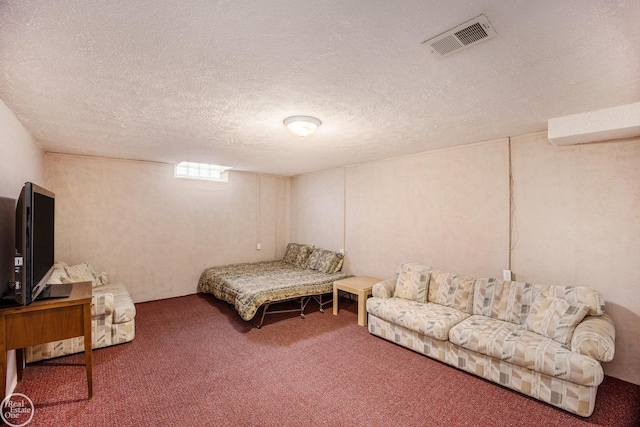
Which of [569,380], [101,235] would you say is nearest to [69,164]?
[101,235]

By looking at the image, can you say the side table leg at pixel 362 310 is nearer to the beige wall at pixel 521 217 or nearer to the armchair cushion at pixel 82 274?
the beige wall at pixel 521 217

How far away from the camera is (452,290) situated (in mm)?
3412

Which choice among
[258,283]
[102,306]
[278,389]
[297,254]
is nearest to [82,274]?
[102,306]

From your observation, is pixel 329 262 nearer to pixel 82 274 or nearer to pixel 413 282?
pixel 413 282

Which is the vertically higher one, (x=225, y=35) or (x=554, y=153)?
(x=225, y=35)

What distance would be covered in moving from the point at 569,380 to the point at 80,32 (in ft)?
12.4

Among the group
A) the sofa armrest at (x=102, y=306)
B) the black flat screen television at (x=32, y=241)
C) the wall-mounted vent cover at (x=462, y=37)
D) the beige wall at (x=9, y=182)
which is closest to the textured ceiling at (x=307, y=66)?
the wall-mounted vent cover at (x=462, y=37)

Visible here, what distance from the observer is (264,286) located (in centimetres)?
404

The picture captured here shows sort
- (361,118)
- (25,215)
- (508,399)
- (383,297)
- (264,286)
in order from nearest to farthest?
1. (25,215)
2. (508,399)
3. (361,118)
4. (383,297)
5. (264,286)

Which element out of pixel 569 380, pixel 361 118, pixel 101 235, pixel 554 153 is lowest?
pixel 569 380

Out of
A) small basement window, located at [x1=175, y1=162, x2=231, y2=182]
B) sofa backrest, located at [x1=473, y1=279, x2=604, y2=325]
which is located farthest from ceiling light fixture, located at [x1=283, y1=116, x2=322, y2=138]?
small basement window, located at [x1=175, y1=162, x2=231, y2=182]

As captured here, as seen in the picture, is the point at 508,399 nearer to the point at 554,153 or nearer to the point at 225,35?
the point at 554,153

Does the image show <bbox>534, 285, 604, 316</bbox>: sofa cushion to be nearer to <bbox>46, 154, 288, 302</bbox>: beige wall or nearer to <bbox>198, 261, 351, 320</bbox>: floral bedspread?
<bbox>198, 261, 351, 320</bbox>: floral bedspread

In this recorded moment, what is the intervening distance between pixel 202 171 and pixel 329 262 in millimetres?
2941
